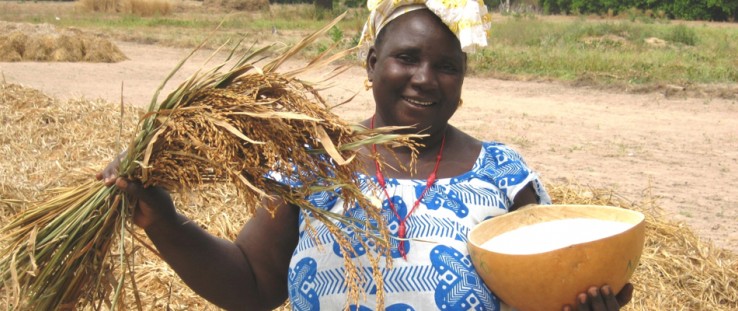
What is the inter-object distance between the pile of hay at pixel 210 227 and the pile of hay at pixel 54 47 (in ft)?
24.8

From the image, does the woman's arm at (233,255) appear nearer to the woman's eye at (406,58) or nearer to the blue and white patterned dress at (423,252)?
the blue and white patterned dress at (423,252)

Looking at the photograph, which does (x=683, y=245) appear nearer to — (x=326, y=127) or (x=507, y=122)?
(x=326, y=127)

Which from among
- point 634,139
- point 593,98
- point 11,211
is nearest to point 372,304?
point 11,211

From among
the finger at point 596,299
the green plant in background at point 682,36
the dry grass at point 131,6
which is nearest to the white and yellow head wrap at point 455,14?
the finger at point 596,299

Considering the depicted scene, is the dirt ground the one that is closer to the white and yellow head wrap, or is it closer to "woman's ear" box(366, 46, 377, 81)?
"woman's ear" box(366, 46, 377, 81)

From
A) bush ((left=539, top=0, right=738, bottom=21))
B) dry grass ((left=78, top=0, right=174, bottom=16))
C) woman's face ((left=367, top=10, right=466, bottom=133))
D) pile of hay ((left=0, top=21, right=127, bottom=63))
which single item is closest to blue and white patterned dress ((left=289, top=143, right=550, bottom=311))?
woman's face ((left=367, top=10, right=466, bottom=133))

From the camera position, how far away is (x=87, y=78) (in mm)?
11461

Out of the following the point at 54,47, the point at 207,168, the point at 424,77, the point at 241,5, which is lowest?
the point at 241,5

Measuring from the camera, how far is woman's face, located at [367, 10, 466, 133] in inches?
78.2

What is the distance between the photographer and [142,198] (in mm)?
1719

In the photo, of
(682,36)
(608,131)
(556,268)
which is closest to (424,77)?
(556,268)

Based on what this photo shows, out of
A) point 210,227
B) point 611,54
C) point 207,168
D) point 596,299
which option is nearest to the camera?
point 207,168

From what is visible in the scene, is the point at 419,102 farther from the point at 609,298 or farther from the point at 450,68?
the point at 609,298

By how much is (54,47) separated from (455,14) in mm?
12608
